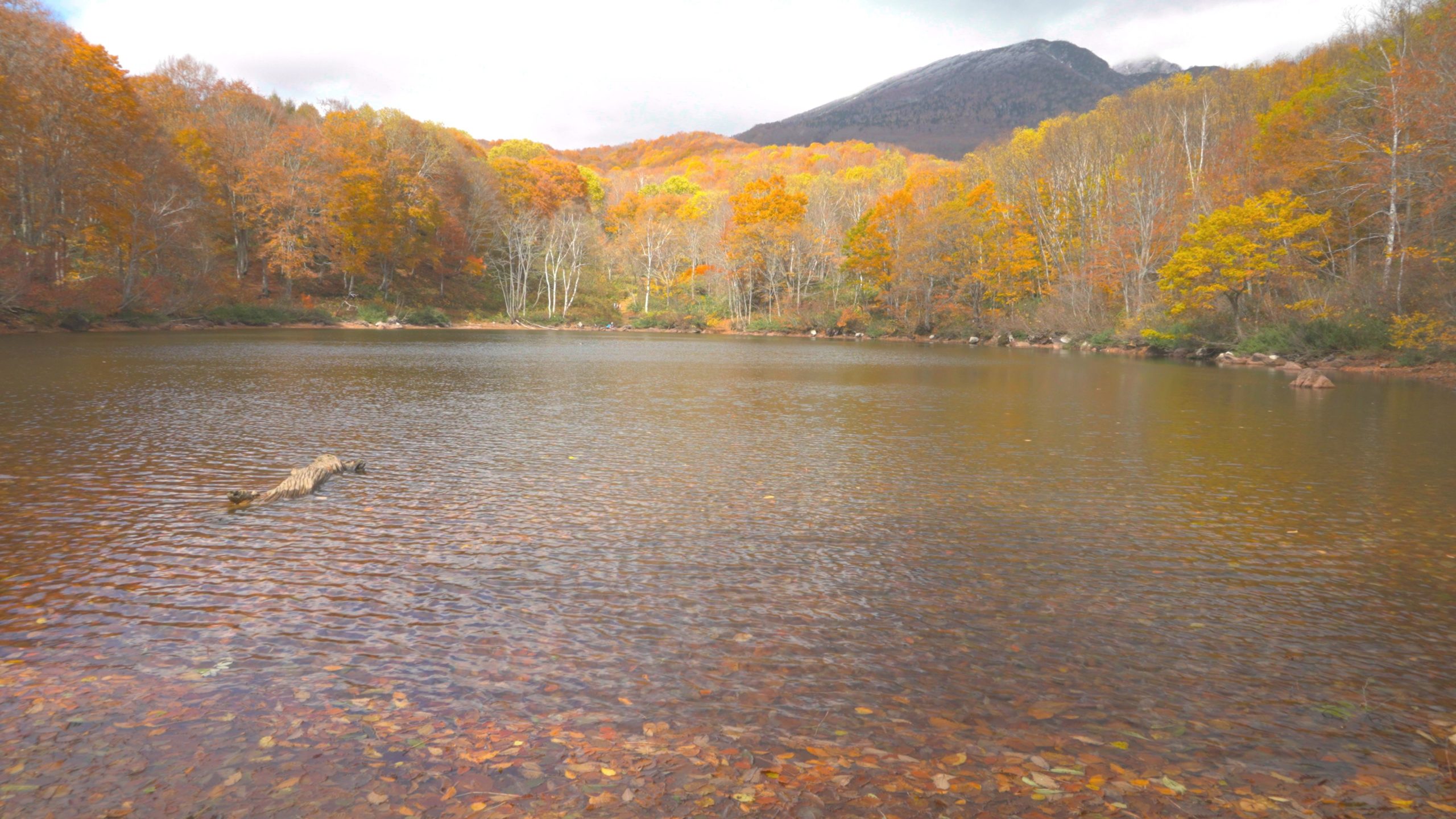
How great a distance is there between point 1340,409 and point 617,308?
64.0m

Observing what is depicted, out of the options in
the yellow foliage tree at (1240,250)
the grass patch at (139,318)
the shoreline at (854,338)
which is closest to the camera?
the shoreline at (854,338)

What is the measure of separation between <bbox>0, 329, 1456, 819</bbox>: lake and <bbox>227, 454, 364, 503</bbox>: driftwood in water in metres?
0.29

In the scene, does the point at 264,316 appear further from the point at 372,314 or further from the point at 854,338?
the point at 854,338

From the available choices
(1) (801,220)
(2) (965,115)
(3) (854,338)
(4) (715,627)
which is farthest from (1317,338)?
(2) (965,115)

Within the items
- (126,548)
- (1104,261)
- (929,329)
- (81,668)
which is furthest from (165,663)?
(929,329)

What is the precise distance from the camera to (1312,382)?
2169 centimetres

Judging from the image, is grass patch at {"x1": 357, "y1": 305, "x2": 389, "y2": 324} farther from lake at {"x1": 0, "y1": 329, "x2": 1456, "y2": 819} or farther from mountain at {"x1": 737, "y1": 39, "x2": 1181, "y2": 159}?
mountain at {"x1": 737, "y1": 39, "x2": 1181, "y2": 159}

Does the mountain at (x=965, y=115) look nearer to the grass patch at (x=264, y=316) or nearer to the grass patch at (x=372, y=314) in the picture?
the grass patch at (x=372, y=314)

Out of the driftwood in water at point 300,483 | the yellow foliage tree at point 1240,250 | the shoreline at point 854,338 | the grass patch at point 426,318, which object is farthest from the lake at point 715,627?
the grass patch at point 426,318

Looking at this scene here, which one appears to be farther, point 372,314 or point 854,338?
point 854,338

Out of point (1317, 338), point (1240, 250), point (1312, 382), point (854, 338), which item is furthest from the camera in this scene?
point (854, 338)

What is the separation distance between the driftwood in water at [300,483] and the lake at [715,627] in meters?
0.29

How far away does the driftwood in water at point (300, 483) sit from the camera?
7.49m

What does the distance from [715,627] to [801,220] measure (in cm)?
6235
